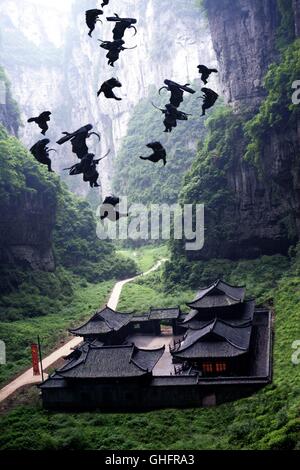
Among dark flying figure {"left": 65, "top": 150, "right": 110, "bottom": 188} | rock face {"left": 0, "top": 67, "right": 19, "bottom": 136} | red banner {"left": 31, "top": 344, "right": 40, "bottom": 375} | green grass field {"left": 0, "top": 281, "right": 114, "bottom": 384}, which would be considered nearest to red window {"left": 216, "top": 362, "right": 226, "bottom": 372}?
red banner {"left": 31, "top": 344, "right": 40, "bottom": 375}

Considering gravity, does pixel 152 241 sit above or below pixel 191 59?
below

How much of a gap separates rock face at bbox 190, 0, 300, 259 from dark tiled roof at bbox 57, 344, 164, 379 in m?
21.8

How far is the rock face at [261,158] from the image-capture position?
4175 centimetres

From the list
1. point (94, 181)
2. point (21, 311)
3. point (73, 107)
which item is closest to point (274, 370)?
point (94, 181)

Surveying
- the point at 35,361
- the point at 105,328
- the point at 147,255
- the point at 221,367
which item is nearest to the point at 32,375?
the point at 35,361

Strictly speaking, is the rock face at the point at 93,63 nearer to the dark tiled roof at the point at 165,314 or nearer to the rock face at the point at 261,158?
the rock face at the point at 261,158

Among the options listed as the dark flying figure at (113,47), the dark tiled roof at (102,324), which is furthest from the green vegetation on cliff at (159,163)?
the dark flying figure at (113,47)

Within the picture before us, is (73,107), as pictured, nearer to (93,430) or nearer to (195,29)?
(195,29)

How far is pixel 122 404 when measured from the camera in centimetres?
2341

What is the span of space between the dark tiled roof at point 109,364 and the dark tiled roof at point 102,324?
581cm

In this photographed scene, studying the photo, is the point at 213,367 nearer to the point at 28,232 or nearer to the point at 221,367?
the point at 221,367

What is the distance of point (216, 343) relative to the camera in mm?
25344

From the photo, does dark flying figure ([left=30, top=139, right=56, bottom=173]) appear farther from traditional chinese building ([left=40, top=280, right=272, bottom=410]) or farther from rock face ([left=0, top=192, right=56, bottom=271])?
rock face ([left=0, top=192, right=56, bottom=271])
